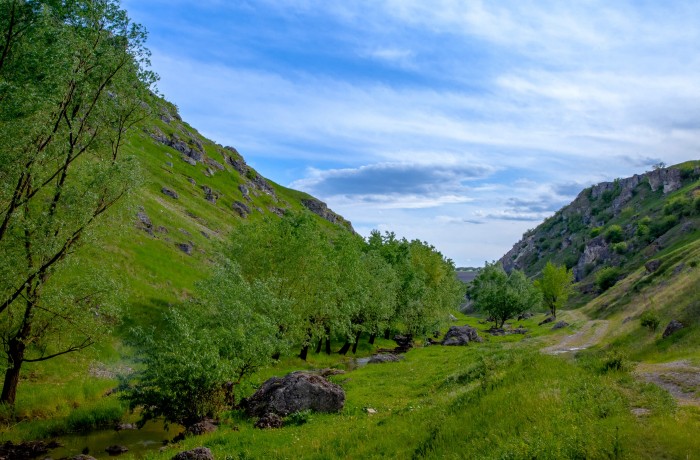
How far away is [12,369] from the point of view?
28109 millimetres

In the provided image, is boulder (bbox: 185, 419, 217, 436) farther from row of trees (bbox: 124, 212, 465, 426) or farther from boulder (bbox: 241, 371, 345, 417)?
boulder (bbox: 241, 371, 345, 417)

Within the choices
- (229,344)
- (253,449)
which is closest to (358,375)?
(229,344)

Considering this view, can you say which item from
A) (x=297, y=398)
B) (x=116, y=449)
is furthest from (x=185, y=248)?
(x=297, y=398)

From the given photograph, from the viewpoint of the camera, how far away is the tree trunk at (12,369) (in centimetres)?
2756

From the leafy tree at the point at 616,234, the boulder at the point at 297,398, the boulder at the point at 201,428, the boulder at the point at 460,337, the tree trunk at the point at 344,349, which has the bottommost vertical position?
the boulder at the point at 460,337

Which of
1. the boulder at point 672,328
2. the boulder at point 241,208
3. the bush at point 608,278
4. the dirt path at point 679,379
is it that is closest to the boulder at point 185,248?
the boulder at point 241,208

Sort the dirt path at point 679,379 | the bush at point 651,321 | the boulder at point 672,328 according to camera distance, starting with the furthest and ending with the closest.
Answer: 1. the bush at point 651,321
2. the boulder at point 672,328
3. the dirt path at point 679,379

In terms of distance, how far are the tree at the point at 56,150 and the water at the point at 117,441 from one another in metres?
5.98

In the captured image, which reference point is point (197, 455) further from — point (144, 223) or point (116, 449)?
point (144, 223)

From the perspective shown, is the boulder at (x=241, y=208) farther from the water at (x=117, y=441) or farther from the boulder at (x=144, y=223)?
the water at (x=117, y=441)

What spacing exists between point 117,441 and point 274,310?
17956mm

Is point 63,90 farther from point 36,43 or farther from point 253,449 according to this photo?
point 253,449

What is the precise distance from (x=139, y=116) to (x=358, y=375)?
29947 millimetres

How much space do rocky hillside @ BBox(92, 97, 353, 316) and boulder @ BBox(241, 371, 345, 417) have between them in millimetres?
12867
